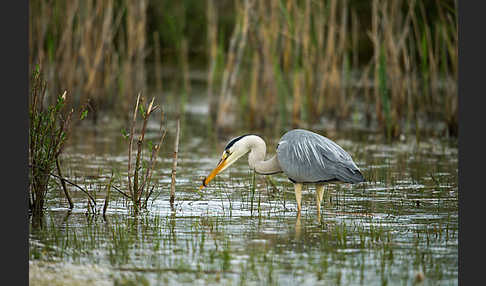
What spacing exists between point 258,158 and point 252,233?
1355 mm

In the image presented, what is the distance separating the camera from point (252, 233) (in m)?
6.90

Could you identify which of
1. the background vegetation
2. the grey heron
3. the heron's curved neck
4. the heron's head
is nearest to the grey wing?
the grey heron

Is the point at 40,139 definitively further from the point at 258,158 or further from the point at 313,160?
the point at 313,160

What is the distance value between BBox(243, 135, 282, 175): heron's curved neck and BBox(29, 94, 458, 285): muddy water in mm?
371

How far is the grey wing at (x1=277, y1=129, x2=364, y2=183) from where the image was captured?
7270 millimetres

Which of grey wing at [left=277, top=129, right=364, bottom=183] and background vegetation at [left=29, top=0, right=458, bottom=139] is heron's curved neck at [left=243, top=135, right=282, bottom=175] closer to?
grey wing at [left=277, top=129, right=364, bottom=183]

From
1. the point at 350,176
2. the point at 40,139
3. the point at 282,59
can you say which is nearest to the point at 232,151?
the point at 350,176

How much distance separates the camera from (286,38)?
13.7m

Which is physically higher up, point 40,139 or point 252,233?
point 40,139

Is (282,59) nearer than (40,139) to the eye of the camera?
No

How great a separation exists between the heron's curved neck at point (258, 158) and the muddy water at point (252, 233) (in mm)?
371

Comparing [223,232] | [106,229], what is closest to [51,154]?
[106,229]

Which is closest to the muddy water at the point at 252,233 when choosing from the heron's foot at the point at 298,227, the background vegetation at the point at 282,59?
the heron's foot at the point at 298,227

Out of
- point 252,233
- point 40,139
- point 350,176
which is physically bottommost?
point 252,233
